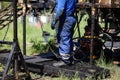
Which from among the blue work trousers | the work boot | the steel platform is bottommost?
the steel platform

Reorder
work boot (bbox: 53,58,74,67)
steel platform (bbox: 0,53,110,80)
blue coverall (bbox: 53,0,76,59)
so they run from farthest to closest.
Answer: work boot (bbox: 53,58,74,67) → blue coverall (bbox: 53,0,76,59) → steel platform (bbox: 0,53,110,80)

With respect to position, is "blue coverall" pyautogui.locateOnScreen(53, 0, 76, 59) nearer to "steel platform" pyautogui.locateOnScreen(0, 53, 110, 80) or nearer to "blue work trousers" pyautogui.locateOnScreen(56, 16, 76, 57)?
"blue work trousers" pyautogui.locateOnScreen(56, 16, 76, 57)

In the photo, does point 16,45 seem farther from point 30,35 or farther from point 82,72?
point 30,35

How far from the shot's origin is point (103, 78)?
8.87 m

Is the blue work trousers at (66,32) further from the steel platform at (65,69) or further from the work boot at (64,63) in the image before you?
the steel platform at (65,69)

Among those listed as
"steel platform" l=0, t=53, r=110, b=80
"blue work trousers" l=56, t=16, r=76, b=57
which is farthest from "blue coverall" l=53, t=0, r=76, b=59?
"steel platform" l=0, t=53, r=110, b=80

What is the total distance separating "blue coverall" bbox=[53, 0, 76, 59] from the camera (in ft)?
29.8

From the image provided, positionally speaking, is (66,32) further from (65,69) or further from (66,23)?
A: (65,69)

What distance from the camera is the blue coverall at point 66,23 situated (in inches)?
358

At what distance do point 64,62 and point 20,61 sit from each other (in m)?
1.21

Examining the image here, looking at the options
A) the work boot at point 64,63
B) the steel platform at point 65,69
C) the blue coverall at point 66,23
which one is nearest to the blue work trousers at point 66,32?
the blue coverall at point 66,23

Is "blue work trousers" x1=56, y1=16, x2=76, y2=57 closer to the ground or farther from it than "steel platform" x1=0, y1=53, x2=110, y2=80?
farther from it

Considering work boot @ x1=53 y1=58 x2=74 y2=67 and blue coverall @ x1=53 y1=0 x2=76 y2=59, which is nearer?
blue coverall @ x1=53 y1=0 x2=76 y2=59

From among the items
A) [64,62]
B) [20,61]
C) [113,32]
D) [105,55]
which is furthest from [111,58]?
[20,61]
